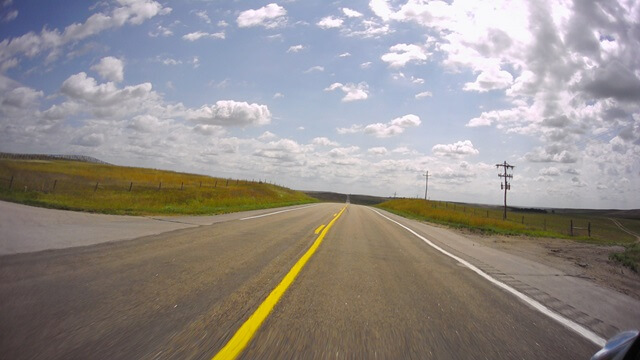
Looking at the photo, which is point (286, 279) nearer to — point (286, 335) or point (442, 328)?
point (286, 335)

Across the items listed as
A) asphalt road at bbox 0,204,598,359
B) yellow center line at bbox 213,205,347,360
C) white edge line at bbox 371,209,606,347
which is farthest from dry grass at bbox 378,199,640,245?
yellow center line at bbox 213,205,347,360

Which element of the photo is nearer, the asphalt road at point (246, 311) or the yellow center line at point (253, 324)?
the yellow center line at point (253, 324)

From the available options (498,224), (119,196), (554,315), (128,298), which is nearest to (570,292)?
(554,315)

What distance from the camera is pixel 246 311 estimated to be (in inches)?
155

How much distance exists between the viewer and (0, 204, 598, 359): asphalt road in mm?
3043

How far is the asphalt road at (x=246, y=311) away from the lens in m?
3.04

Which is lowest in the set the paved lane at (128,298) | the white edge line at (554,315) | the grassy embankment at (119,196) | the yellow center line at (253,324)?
the paved lane at (128,298)

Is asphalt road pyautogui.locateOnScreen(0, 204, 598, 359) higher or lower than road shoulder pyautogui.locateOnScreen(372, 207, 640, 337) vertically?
lower

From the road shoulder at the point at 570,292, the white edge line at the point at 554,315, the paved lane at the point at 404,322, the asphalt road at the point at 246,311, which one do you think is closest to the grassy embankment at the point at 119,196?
the asphalt road at the point at 246,311

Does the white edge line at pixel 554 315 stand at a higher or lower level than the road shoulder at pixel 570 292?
higher

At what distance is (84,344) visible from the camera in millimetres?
2891

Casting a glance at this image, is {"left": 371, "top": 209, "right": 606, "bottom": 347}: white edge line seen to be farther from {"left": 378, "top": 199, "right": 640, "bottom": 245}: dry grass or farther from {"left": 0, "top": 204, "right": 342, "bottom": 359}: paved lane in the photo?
{"left": 378, "top": 199, "right": 640, "bottom": 245}: dry grass

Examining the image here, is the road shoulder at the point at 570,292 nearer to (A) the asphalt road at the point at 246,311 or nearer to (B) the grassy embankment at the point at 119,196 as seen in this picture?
(A) the asphalt road at the point at 246,311

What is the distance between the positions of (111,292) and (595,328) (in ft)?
19.6
